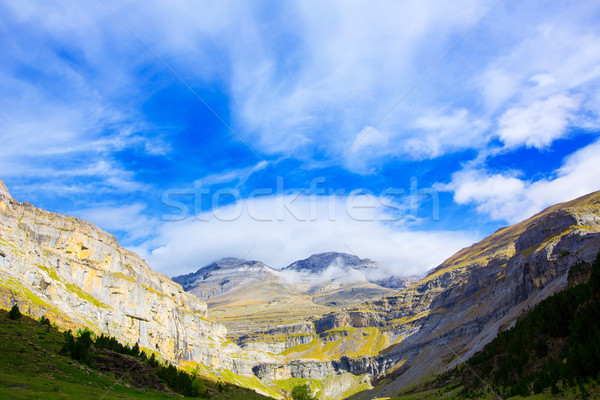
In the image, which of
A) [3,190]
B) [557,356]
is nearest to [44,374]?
[557,356]

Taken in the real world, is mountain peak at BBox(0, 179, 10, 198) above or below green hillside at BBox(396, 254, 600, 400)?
above

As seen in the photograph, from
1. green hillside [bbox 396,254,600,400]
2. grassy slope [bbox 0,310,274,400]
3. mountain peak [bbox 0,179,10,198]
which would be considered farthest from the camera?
mountain peak [bbox 0,179,10,198]

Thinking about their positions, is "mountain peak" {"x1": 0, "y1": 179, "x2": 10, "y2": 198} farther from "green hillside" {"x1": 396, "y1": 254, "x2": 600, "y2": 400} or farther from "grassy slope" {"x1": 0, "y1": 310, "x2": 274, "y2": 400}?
"green hillside" {"x1": 396, "y1": 254, "x2": 600, "y2": 400}

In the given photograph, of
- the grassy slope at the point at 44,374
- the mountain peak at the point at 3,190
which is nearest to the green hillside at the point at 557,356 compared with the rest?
the grassy slope at the point at 44,374

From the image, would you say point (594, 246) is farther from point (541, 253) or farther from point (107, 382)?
point (107, 382)

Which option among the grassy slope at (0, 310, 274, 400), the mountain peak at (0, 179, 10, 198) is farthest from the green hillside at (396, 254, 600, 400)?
the mountain peak at (0, 179, 10, 198)

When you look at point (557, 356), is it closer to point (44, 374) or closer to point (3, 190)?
point (44, 374)

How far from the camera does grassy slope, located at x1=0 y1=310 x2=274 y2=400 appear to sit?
29578 mm

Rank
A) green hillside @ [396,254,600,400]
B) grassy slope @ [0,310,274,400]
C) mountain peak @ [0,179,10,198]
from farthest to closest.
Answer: mountain peak @ [0,179,10,198]
green hillside @ [396,254,600,400]
grassy slope @ [0,310,274,400]

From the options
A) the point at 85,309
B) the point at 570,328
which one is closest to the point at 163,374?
the point at 570,328

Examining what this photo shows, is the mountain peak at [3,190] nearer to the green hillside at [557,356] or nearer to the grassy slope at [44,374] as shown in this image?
the grassy slope at [44,374]

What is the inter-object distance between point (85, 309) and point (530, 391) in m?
187

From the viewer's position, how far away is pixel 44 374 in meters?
36.6

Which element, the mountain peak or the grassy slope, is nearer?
the grassy slope
